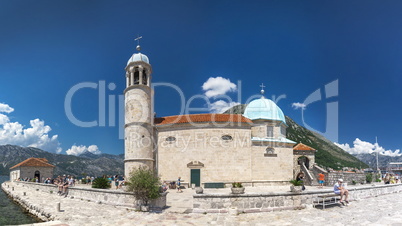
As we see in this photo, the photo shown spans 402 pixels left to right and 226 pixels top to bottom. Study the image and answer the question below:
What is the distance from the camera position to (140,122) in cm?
2727

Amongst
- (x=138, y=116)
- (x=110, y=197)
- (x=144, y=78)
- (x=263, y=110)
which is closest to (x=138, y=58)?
(x=144, y=78)

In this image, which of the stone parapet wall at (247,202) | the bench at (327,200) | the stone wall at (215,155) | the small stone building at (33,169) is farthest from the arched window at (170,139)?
the small stone building at (33,169)

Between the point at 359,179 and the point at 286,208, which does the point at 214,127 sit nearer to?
the point at 286,208

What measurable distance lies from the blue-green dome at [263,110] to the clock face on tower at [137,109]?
535 inches

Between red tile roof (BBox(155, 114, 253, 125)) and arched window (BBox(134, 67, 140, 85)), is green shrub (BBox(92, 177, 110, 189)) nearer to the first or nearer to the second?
red tile roof (BBox(155, 114, 253, 125))

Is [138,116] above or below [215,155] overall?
above

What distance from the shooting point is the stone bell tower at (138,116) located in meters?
26.9

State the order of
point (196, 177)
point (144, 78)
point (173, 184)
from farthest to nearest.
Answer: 1. point (144, 78)
2. point (196, 177)
3. point (173, 184)

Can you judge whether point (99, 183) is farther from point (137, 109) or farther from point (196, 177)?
point (196, 177)

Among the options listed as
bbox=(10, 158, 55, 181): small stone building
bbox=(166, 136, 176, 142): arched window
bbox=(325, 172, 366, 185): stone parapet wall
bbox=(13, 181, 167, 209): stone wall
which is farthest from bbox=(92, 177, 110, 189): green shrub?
bbox=(10, 158, 55, 181): small stone building

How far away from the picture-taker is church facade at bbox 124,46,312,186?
27.0 m

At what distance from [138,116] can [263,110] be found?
16179 mm

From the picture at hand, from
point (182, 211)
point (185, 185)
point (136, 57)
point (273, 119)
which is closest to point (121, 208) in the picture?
point (182, 211)

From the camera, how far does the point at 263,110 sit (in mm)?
32000
